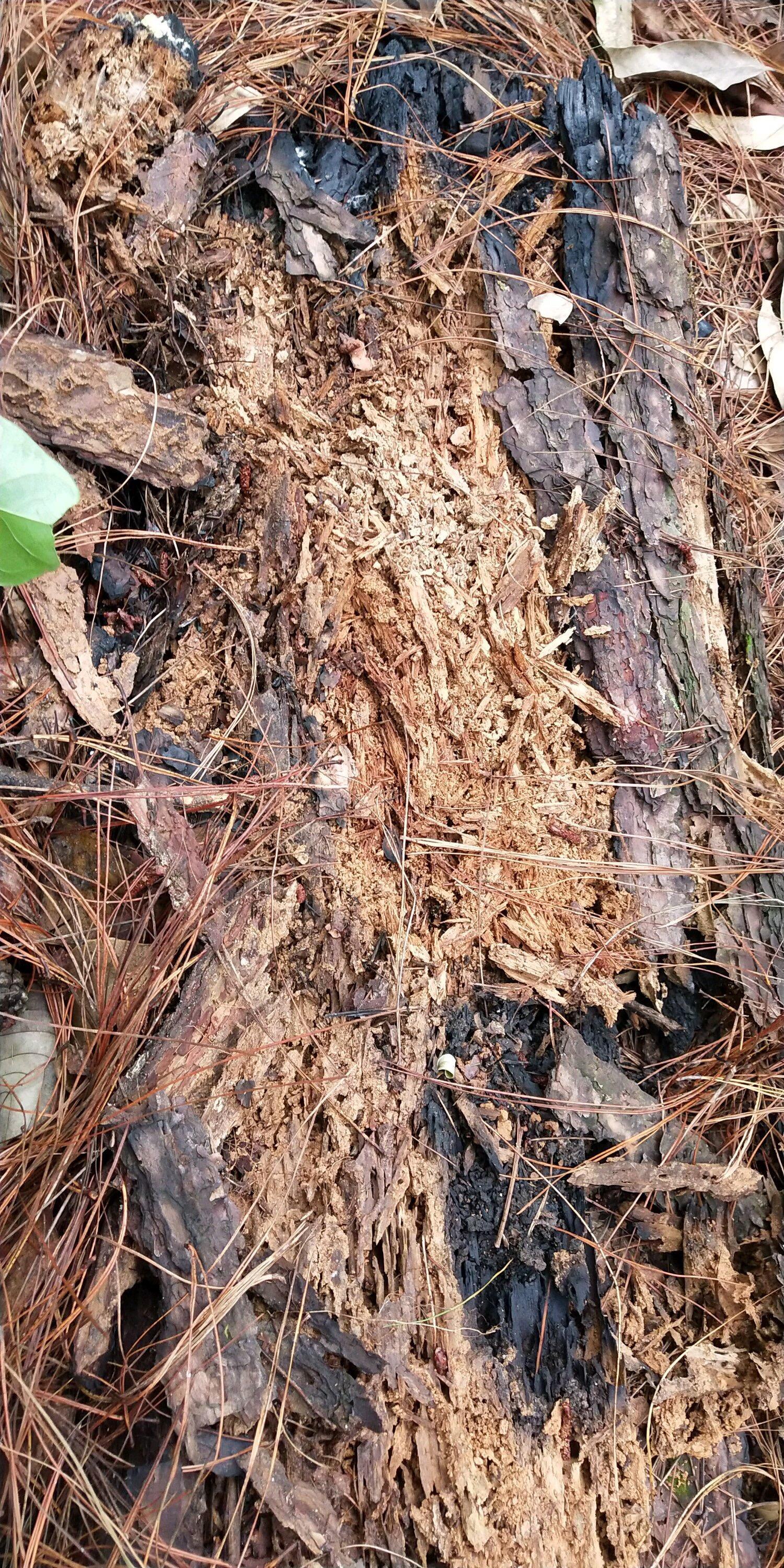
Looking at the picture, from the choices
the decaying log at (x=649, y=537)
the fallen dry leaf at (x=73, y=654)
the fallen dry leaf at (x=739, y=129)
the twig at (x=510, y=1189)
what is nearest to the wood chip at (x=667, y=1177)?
the twig at (x=510, y=1189)

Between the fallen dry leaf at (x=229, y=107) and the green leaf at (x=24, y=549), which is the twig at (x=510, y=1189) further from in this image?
the fallen dry leaf at (x=229, y=107)

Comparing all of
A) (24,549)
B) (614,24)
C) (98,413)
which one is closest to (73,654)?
(24,549)

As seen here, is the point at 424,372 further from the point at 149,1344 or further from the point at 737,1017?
the point at 149,1344

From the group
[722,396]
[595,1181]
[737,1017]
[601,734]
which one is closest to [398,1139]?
[595,1181]

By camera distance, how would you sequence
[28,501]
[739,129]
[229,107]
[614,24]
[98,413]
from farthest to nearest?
[739,129] < [614,24] < [229,107] < [98,413] < [28,501]

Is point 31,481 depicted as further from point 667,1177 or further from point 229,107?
point 667,1177

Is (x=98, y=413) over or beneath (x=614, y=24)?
beneath

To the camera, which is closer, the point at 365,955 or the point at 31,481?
the point at 31,481

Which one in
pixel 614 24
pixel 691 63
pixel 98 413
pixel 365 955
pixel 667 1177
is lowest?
pixel 667 1177
